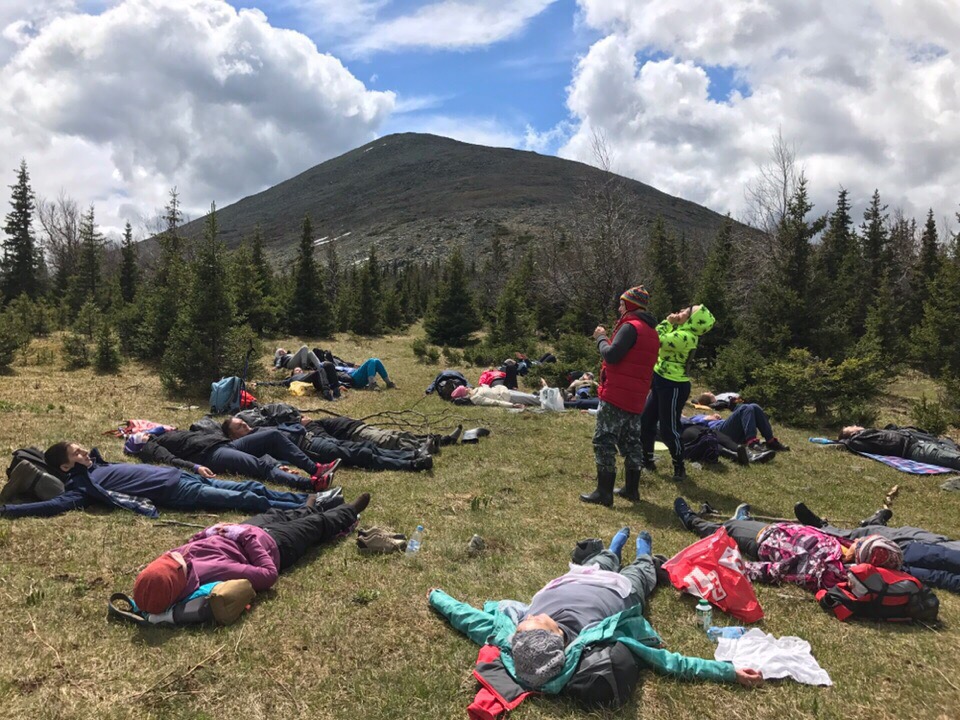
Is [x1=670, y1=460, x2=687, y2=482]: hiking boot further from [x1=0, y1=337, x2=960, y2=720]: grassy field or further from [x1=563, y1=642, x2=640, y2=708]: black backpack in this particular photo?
[x1=563, y1=642, x2=640, y2=708]: black backpack

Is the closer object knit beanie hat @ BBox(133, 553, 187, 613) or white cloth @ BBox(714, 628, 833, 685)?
white cloth @ BBox(714, 628, 833, 685)

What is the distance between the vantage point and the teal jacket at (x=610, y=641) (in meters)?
3.43

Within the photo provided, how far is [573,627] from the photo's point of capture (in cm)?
369

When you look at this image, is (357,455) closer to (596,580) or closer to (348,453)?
(348,453)

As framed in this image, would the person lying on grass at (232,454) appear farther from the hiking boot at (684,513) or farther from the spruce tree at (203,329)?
the spruce tree at (203,329)

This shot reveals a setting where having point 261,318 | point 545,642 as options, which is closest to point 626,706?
point 545,642

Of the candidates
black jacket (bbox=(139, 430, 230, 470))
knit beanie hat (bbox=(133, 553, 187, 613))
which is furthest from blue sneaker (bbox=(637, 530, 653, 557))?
black jacket (bbox=(139, 430, 230, 470))

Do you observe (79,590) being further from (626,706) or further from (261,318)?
(261,318)

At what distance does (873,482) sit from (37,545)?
1023cm

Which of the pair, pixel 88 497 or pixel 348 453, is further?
pixel 348 453

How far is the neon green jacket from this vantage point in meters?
7.61

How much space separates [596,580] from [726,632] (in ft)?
3.23

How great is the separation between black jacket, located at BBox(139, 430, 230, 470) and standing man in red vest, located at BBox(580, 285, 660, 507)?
16.8 ft

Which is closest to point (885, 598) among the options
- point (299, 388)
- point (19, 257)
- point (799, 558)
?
point (799, 558)
